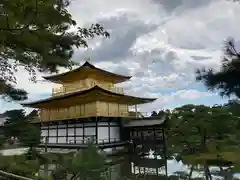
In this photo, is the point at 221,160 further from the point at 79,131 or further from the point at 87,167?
the point at 79,131

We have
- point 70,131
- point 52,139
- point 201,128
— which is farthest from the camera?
point 52,139

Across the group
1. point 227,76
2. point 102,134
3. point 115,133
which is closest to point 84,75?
point 102,134

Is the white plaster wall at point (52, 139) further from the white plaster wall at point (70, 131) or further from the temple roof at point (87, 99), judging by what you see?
the temple roof at point (87, 99)

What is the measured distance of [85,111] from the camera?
55.3ft

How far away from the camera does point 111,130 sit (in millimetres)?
18141

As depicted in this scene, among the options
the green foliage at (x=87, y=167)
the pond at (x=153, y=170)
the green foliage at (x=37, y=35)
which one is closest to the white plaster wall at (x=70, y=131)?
the pond at (x=153, y=170)

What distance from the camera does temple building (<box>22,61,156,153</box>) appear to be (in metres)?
16.5

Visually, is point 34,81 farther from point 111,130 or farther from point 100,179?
point 111,130

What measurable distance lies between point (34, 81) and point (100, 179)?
389 centimetres

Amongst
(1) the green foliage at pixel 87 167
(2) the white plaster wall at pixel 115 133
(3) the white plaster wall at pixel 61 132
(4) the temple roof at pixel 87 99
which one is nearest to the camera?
(1) the green foliage at pixel 87 167

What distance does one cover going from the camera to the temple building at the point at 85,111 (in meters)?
16.5

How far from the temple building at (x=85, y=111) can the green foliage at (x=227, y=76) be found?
1274 cm

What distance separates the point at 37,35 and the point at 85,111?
1275cm

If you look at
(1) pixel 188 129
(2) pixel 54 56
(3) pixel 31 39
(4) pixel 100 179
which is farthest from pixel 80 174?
(1) pixel 188 129
